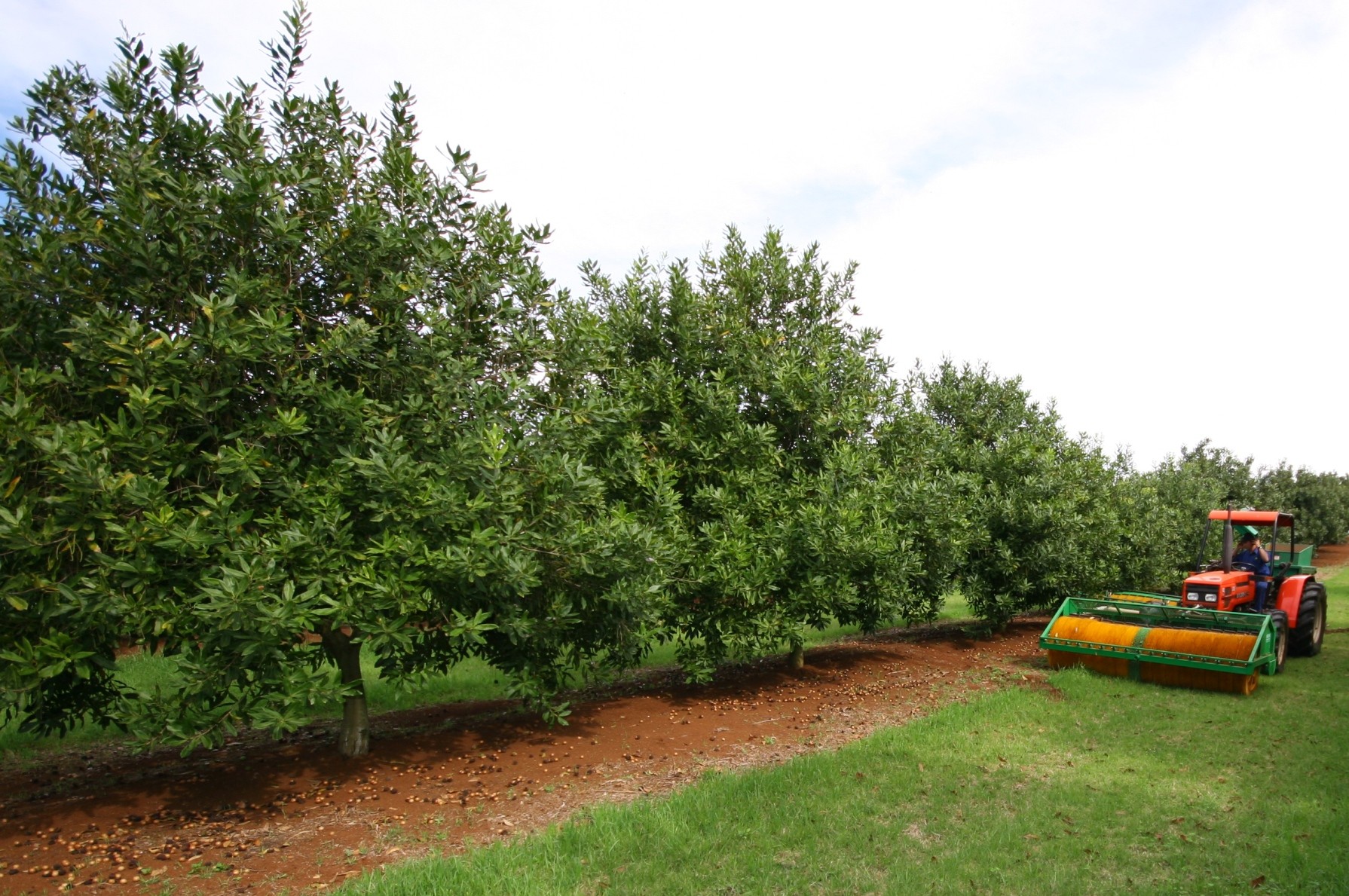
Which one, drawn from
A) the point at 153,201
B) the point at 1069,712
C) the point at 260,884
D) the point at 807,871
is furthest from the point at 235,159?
the point at 1069,712

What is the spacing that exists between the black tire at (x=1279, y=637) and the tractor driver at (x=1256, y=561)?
1.10 m

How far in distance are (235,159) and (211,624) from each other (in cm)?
361

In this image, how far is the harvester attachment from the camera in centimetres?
988

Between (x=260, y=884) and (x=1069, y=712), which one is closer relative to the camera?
(x=260, y=884)

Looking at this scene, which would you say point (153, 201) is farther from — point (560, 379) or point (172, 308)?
point (560, 379)

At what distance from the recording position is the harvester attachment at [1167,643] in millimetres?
9883

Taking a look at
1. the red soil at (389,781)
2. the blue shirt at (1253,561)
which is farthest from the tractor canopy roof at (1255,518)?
the red soil at (389,781)

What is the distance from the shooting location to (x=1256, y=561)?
1318cm

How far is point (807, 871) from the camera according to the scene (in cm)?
496

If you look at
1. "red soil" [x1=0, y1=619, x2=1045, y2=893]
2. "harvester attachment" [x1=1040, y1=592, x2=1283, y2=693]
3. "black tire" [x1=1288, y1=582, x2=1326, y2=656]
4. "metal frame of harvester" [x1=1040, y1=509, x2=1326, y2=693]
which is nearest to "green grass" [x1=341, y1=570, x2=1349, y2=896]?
"red soil" [x1=0, y1=619, x2=1045, y2=893]

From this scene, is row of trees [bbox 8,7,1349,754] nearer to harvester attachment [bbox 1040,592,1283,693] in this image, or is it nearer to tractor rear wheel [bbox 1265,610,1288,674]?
harvester attachment [bbox 1040,592,1283,693]

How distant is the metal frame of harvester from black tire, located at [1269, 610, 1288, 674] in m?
0.01

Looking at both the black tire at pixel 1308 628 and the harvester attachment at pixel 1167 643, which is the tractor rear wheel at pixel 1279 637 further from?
the black tire at pixel 1308 628

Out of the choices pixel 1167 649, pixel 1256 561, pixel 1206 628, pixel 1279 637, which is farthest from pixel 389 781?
pixel 1256 561
